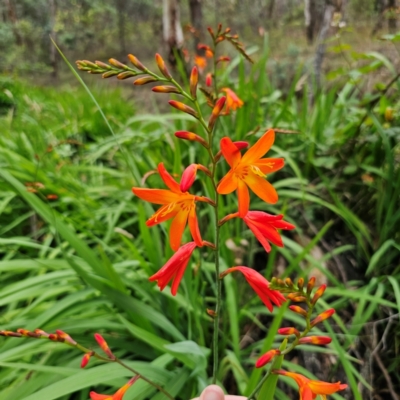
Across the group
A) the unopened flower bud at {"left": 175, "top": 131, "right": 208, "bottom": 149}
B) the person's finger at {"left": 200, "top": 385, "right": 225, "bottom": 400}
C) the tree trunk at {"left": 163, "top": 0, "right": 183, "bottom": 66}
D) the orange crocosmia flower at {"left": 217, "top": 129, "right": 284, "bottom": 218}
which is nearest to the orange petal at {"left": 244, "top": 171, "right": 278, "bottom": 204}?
the orange crocosmia flower at {"left": 217, "top": 129, "right": 284, "bottom": 218}

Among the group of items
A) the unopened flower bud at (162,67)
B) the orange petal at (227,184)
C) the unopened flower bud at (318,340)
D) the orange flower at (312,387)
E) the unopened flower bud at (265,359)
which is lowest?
the orange flower at (312,387)

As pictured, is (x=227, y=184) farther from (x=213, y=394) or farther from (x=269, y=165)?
(x=213, y=394)

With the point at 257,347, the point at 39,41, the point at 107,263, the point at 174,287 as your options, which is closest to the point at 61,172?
the point at 107,263

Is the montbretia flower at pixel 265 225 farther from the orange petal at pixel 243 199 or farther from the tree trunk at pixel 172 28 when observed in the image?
the tree trunk at pixel 172 28

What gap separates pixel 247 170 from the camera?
0.63m

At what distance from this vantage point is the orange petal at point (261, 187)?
24.5 inches

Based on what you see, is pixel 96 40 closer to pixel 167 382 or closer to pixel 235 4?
pixel 235 4

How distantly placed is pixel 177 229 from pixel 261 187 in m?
0.16

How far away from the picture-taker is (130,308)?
3.65 ft

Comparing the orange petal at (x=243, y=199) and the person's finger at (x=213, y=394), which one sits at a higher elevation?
the orange petal at (x=243, y=199)

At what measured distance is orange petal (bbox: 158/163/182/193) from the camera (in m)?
0.56

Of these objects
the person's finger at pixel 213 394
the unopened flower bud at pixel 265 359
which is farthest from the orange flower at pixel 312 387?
the person's finger at pixel 213 394

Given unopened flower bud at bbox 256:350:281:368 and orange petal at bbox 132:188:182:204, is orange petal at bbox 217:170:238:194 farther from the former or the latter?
unopened flower bud at bbox 256:350:281:368

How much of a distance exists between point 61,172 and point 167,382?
5.17 ft
